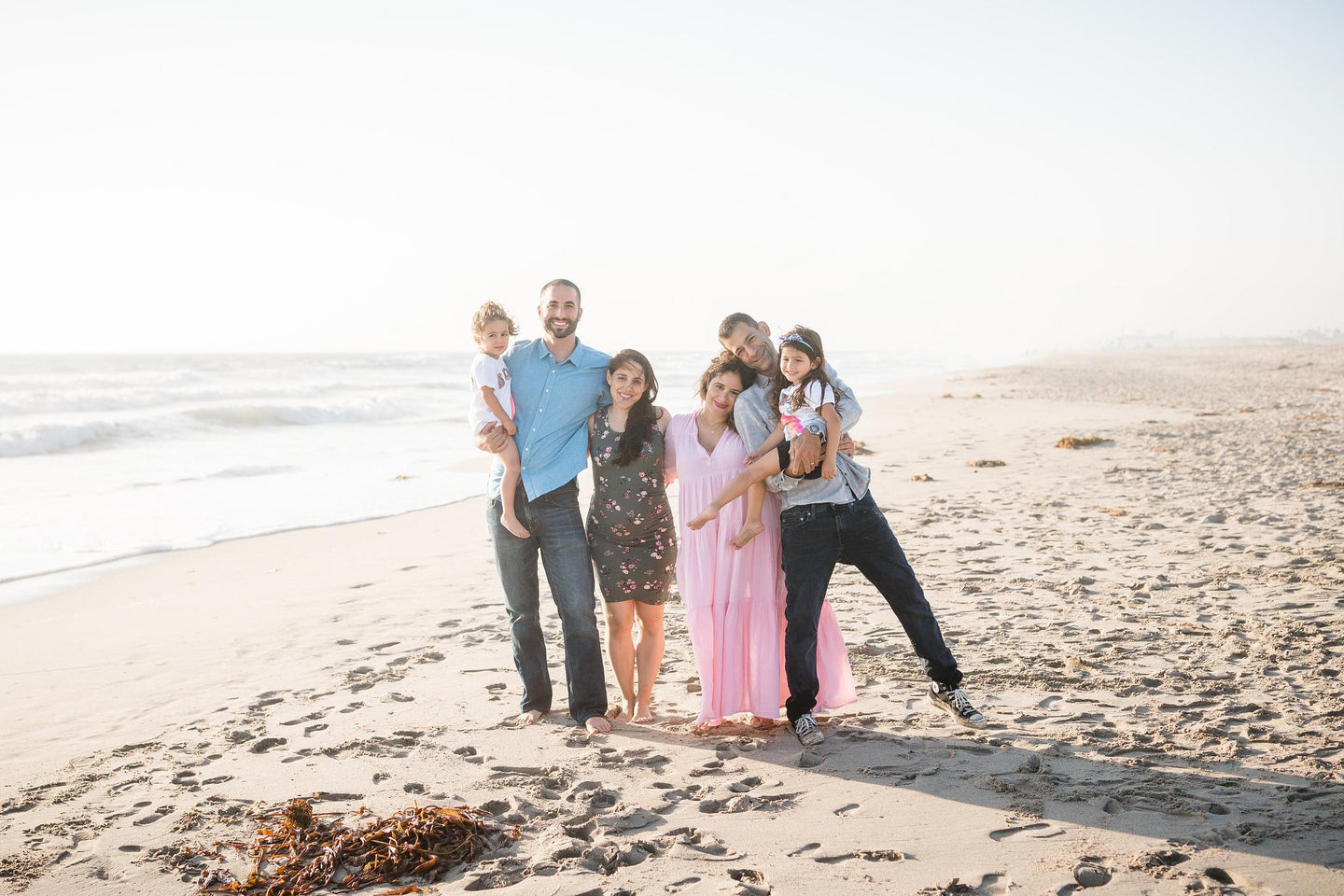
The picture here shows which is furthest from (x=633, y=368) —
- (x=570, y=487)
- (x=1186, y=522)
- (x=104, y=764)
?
(x=1186, y=522)

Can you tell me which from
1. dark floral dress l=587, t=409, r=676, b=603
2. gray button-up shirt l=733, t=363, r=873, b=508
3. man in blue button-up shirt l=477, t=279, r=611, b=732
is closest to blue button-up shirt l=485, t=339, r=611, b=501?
man in blue button-up shirt l=477, t=279, r=611, b=732

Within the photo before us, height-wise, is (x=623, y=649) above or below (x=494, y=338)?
below

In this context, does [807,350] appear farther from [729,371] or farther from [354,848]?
[354,848]

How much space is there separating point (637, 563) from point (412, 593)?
126 inches

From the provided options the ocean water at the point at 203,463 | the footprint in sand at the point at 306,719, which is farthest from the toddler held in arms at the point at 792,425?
the footprint in sand at the point at 306,719

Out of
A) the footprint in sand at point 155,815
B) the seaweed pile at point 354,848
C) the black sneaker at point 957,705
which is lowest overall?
the footprint in sand at point 155,815

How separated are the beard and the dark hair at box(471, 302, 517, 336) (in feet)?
0.66

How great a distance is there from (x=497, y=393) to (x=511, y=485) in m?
0.43

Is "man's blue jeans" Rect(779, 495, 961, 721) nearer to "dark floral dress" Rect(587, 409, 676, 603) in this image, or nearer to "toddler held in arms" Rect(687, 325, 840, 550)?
"toddler held in arms" Rect(687, 325, 840, 550)

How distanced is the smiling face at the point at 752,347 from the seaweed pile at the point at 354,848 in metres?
2.11

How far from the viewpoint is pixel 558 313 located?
418 centimetres

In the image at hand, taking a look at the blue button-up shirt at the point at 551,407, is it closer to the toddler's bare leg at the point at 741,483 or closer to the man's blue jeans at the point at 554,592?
the man's blue jeans at the point at 554,592

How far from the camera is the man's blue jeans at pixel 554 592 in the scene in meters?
4.17

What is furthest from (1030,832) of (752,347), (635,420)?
(635,420)
